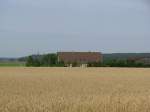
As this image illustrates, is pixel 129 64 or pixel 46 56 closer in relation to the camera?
pixel 129 64

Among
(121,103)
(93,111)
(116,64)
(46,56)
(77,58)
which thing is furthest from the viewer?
(77,58)

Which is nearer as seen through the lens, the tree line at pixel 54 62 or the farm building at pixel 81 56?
the tree line at pixel 54 62

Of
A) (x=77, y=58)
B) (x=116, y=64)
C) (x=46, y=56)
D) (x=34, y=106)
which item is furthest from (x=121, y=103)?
(x=77, y=58)

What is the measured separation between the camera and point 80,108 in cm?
1198

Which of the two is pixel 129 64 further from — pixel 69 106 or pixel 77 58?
pixel 69 106

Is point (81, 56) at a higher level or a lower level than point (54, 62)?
higher

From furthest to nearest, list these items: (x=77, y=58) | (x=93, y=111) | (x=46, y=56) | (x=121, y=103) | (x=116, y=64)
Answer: (x=77, y=58) → (x=46, y=56) → (x=116, y=64) → (x=121, y=103) → (x=93, y=111)

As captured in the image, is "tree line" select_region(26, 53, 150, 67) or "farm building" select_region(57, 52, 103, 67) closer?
"tree line" select_region(26, 53, 150, 67)

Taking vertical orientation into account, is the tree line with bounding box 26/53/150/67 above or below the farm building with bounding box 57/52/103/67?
below

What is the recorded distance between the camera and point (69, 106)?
12.1m

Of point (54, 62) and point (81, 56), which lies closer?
point (54, 62)

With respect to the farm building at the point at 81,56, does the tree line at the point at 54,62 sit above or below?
below

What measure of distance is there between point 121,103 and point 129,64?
2897 inches

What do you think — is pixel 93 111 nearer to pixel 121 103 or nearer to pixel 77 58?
pixel 121 103
